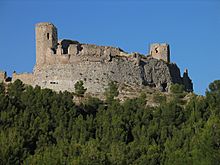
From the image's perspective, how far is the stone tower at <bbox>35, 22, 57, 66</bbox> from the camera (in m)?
97.5

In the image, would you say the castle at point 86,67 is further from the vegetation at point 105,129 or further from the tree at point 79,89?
the vegetation at point 105,129

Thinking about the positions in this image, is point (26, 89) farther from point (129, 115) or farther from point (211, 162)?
point (211, 162)

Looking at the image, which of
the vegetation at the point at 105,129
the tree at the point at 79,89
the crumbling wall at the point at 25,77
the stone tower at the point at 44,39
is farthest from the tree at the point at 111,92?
the crumbling wall at the point at 25,77

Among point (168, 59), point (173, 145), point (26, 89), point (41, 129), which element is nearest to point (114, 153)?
point (173, 145)

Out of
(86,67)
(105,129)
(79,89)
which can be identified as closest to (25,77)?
(86,67)

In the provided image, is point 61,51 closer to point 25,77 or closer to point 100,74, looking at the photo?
point 100,74

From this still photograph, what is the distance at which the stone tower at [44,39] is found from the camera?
9750 cm

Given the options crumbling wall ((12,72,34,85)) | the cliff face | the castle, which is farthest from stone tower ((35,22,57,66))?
crumbling wall ((12,72,34,85))

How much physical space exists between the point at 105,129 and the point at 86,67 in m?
12.5

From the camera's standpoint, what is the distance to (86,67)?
96.6 m

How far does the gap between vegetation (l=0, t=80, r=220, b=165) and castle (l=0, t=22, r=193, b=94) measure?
2.86 m

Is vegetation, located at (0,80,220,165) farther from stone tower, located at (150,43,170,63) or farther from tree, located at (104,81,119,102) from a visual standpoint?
stone tower, located at (150,43,170,63)

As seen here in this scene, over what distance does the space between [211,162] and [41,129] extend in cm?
1879

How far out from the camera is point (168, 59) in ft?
337
